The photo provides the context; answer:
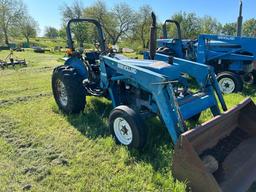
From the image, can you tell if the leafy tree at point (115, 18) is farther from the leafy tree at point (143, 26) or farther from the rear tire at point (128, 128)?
the rear tire at point (128, 128)

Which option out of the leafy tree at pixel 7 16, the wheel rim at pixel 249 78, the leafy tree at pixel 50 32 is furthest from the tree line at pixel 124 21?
the leafy tree at pixel 50 32

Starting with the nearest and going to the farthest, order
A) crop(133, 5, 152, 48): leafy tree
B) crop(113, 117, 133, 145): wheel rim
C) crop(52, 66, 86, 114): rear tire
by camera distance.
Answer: crop(113, 117, 133, 145): wheel rim → crop(52, 66, 86, 114): rear tire → crop(133, 5, 152, 48): leafy tree

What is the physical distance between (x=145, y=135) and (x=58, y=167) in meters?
1.18

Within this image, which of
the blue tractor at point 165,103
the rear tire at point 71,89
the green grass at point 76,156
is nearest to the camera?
the blue tractor at point 165,103

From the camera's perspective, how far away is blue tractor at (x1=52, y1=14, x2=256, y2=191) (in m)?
2.52

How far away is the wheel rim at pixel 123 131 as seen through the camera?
10.8ft

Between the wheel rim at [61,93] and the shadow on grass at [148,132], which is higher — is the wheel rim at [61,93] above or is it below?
above

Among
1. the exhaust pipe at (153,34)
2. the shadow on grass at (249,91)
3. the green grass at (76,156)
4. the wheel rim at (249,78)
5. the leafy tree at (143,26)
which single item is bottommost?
the green grass at (76,156)

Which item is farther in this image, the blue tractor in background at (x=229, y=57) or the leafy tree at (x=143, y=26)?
the leafy tree at (x=143, y=26)

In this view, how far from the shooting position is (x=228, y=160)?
2.84 meters

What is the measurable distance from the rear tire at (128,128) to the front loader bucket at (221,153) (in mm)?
668

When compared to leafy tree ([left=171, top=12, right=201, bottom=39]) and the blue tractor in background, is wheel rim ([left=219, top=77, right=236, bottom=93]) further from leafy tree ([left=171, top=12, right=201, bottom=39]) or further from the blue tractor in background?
leafy tree ([left=171, top=12, right=201, bottom=39])

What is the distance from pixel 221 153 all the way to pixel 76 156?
1897 millimetres

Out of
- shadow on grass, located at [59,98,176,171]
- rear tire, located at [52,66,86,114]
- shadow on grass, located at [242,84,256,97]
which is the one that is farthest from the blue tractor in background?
rear tire, located at [52,66,86,114]
